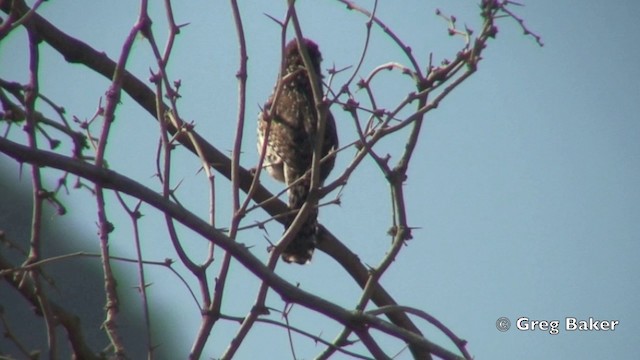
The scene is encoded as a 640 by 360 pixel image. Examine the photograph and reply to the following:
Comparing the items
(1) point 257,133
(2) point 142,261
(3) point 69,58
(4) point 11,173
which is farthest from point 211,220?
(4) point 11,173

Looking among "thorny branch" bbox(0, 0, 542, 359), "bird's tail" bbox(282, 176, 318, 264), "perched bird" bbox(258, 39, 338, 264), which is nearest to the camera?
"thorny branch" bbox(0, 0, 542, 359)

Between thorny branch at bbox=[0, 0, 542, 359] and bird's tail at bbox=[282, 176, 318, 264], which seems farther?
bird's tail at bbox=[282, 176, 318, 264]

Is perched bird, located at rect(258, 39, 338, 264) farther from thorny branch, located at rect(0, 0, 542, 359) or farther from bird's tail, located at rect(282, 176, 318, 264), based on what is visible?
thorny branch, located at rect(0, 0, 542, 359)

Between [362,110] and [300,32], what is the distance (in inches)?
13.5

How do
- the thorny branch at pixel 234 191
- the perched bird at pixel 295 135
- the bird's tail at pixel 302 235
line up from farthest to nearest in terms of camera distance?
the perched bird at pixel 295 135, the bird's tail at pixel 302 235, the thorny branch at pixel 234 191

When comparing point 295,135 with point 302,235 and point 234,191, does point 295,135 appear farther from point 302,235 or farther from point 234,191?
point 234,191

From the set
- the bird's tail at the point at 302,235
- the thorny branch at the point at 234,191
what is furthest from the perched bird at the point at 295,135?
the thorny branch at the point at 234,191

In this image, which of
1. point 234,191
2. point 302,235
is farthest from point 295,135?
point 234,191

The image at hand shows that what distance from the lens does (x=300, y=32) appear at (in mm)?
3359

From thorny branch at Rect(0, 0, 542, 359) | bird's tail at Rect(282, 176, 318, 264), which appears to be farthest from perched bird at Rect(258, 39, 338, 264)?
thorny branch at Rect(0, 0, 542, 359)

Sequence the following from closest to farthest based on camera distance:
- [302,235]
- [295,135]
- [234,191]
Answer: [234,191] < [302,235] < [295,135]

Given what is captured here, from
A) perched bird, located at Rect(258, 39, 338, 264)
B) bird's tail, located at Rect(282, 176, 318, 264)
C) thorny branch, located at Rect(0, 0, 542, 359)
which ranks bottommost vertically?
thorny branch, located at Rect(0, 0, 542, 359)

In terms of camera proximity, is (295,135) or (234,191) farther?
(295,135)

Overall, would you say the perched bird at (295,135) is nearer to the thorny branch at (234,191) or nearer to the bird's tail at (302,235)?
the bird's tail at (302,235)
